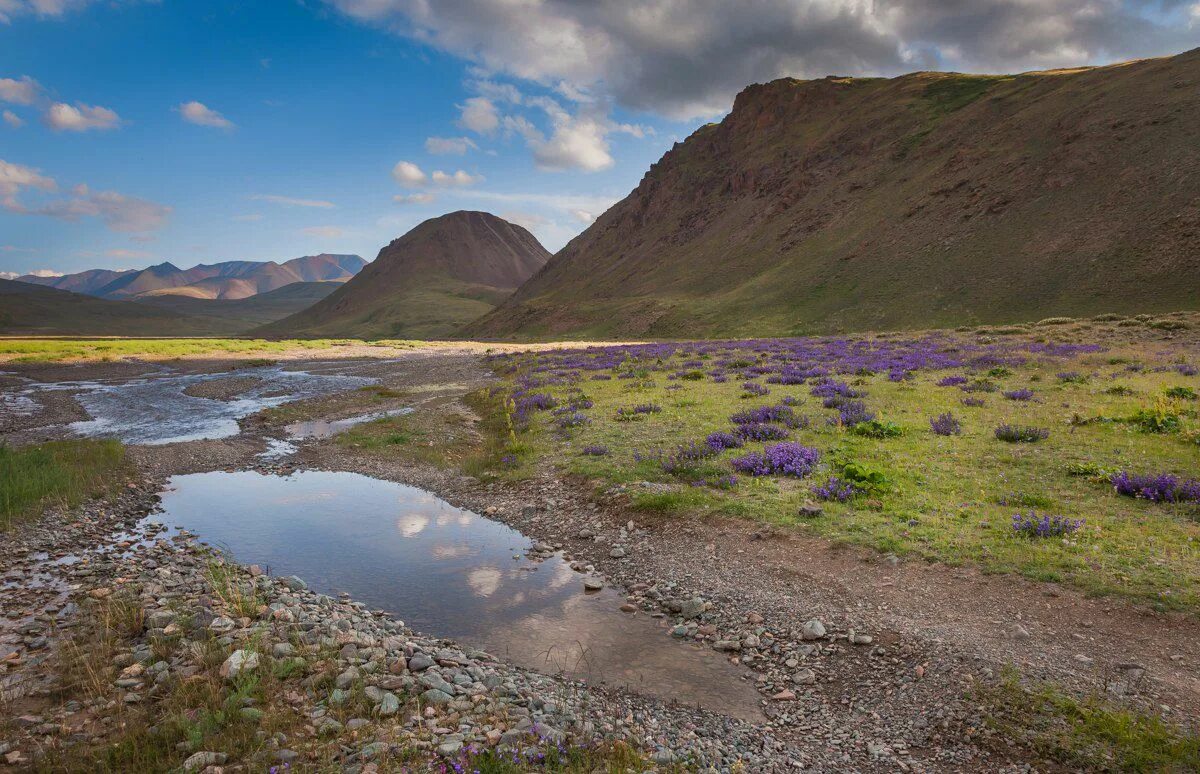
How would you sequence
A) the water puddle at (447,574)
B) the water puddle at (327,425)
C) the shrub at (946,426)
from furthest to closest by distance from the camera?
the water puddle at (327,425) → the shrub at (946,426) → the water puddle at (447,574)

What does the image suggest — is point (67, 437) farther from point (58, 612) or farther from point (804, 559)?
point (804, 559)

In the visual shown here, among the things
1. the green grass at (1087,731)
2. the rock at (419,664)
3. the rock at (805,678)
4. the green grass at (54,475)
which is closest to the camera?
the green grass at (1087,731)

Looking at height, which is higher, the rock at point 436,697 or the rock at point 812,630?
the rock at point 436,697

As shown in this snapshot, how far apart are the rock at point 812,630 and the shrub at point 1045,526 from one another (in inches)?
183

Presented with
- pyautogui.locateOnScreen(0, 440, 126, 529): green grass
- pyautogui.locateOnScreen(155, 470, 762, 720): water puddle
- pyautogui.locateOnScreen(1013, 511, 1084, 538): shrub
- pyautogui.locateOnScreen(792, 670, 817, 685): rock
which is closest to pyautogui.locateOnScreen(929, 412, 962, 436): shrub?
pyautogui.locateOnScreen(1013, 511, 1084, 538): shrub

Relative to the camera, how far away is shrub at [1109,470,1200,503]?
10727 mm

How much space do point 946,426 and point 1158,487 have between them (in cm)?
590

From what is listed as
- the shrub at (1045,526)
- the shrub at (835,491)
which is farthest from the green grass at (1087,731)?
the shrub at (835,491)

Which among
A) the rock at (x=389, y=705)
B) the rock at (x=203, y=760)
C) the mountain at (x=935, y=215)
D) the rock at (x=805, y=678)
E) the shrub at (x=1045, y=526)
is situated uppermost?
the mountain at (x=935, y=215)

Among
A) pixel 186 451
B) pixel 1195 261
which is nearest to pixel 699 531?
pixel 186 451

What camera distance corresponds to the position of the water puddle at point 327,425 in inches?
1051

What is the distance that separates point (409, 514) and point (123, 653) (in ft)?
26.3

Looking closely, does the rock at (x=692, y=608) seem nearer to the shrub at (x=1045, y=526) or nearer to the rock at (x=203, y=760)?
the shrub at (x=1045, y=526)

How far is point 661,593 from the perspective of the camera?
10.3 m
